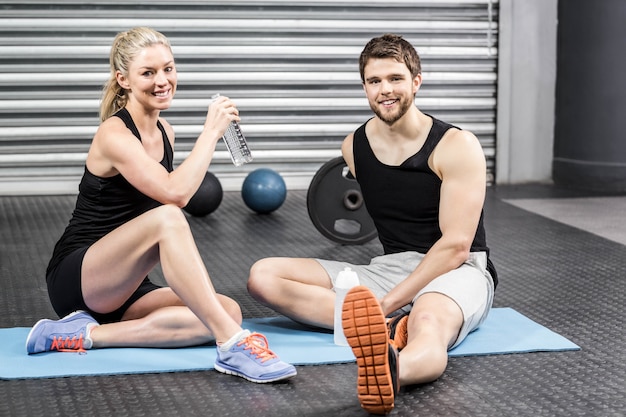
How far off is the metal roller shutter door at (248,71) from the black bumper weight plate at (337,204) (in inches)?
81.3

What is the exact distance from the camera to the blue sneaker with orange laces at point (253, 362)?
284 centimetres

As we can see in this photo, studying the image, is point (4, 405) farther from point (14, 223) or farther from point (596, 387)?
point (14, 223)

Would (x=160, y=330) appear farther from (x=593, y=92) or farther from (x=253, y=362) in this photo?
(x=593, y=92)

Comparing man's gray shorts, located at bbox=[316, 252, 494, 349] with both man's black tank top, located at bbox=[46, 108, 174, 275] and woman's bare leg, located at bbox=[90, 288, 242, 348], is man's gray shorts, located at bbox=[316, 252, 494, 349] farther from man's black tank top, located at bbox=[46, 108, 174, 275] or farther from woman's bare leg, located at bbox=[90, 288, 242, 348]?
man's black tank top, located at bbox=[46, 108, 174, 275]

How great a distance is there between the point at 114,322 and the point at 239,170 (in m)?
4.02

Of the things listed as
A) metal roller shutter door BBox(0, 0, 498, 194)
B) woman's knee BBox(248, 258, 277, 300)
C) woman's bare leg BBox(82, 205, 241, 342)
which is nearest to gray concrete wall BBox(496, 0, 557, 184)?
metal roller shutter door BBox(0, 0, 498, 194)

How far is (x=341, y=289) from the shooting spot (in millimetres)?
3053

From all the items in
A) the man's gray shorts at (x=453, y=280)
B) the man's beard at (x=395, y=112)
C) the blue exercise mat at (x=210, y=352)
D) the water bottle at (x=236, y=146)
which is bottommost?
the blue exercise mat at (x=210, y=352)

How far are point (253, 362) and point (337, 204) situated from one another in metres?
2.36

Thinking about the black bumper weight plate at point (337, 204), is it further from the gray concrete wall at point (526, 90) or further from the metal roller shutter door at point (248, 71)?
the gray concrete wall at point (526, 90)

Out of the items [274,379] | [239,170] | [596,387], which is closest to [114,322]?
[274,379]

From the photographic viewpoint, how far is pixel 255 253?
16.2ft

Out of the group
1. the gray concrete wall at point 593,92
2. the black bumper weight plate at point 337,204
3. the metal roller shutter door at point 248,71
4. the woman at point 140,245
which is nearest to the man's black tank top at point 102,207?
the woman at point 140,245

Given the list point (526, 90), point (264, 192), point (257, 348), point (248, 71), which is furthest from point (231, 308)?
point (526, 90)
